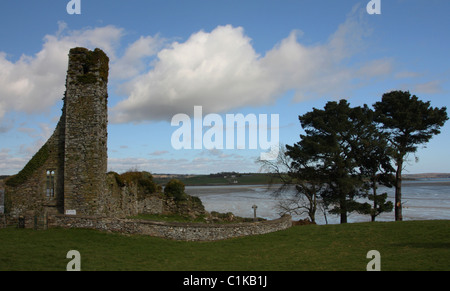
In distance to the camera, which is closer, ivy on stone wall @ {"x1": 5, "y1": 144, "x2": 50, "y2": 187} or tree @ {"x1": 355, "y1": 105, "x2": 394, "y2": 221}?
ivy on stone wall @ {"x1": 5, "y1": 144, "x2": 50, "y2": 187}

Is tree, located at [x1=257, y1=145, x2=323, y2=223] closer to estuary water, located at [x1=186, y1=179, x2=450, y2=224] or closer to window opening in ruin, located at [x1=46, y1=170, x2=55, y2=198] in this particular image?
estuary water, located at [x1=186, y1=179, x2=450, y2=224]

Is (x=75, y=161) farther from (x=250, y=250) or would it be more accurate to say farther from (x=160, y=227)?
(x=250, y=250)

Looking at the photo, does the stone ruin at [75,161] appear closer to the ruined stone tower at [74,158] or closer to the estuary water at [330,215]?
the ruined stone tower at [74,158]

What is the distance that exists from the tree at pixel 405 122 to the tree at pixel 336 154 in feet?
9.57

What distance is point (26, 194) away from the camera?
21859mm

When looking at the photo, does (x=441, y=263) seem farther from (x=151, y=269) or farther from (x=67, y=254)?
(x=67, y=254)

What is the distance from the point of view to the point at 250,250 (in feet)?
53.0

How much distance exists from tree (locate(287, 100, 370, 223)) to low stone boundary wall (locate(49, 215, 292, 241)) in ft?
34.2

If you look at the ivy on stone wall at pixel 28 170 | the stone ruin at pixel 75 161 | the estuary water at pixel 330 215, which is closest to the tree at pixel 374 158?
the estuary water at pixel 330 215

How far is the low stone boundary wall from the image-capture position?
58.9 ft

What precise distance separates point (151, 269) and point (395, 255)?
362 inches

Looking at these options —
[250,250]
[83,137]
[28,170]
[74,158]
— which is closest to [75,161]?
[74,158]

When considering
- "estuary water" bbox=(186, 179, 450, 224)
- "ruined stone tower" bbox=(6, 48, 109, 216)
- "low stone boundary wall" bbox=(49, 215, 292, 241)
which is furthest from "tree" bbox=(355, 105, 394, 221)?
"ruined stone tower" bbox=(6, 48, 109, 216)

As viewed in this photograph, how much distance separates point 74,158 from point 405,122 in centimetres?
2456
